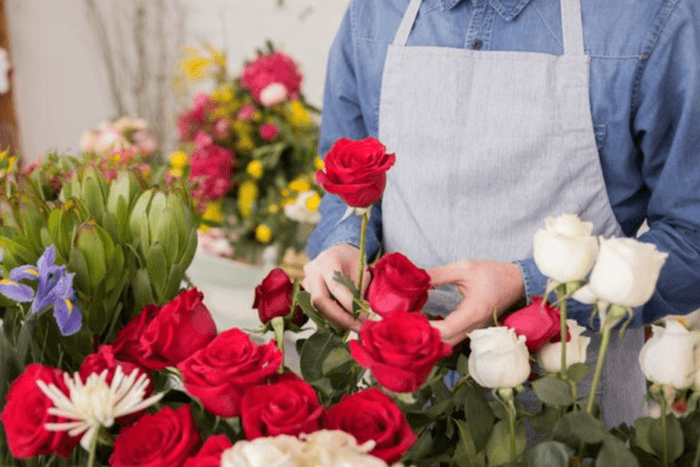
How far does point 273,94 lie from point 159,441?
1.68 metres

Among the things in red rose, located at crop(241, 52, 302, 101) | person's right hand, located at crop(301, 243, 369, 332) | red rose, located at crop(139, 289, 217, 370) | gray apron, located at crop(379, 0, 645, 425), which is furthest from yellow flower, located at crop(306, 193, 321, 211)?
red rose, located at crop(139, 289, 217, 370)

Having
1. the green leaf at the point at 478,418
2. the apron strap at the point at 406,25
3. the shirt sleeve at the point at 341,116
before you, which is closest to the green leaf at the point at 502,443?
the green leaf at the point at 478,418

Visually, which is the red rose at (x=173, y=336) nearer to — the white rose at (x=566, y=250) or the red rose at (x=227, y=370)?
the red rose at (x=227, y=370)

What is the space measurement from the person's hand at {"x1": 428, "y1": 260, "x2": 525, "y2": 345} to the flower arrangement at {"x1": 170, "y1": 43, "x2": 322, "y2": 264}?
4.15ft

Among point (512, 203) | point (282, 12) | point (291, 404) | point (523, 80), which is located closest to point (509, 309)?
point (512, 203)

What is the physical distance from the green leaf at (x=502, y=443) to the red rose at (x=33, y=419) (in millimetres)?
300

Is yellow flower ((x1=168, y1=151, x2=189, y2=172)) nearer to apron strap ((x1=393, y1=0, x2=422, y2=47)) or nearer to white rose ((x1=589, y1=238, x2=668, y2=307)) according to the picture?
apron strap ((x1=393, y1=0, x2=422, y2=47))

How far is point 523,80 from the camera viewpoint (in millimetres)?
906

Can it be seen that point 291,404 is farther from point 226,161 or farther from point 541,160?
point 226,161

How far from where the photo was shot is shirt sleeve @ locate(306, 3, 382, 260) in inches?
41.3

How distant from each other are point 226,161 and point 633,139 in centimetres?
139

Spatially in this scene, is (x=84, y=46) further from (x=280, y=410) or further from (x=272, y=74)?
(x=280, y=410)

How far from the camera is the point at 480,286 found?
0.73 metres

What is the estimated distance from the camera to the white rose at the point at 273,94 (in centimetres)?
204
